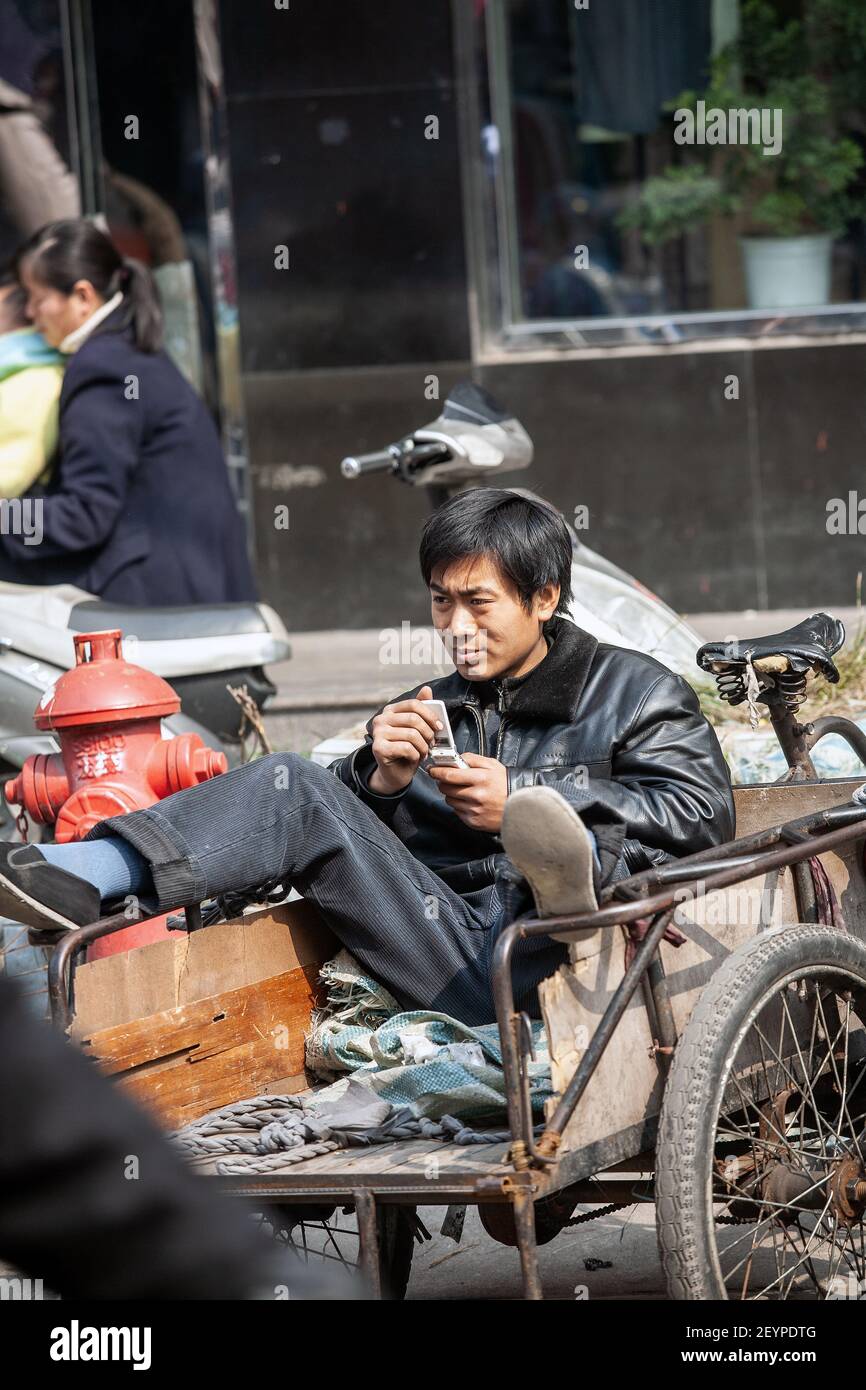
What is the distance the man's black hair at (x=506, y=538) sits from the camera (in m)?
3.41

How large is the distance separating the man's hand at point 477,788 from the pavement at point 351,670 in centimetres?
286

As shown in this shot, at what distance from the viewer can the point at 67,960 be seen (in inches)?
116

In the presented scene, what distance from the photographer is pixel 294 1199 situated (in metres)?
2.67

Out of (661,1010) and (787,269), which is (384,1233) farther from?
(787,269)

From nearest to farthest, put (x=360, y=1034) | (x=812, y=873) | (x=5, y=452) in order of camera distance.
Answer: (x=812, y=873) < (x=360, y=1034) < (x=5, y=452)

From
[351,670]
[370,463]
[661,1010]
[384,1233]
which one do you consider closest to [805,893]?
[661,1010]

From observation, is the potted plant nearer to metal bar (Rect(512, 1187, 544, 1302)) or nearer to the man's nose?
the man's nose

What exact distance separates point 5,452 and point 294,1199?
3545 mm

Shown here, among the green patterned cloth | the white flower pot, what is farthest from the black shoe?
the white flower pot

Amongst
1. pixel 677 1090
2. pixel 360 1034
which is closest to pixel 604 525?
pixel 360 1034

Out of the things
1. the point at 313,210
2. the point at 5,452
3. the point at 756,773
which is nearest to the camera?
the point at 756,773

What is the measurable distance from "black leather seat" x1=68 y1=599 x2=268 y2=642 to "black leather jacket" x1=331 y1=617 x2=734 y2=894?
1.52 m

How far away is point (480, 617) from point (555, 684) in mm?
195

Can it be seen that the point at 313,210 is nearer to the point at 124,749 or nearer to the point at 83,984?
the point at 124,749
